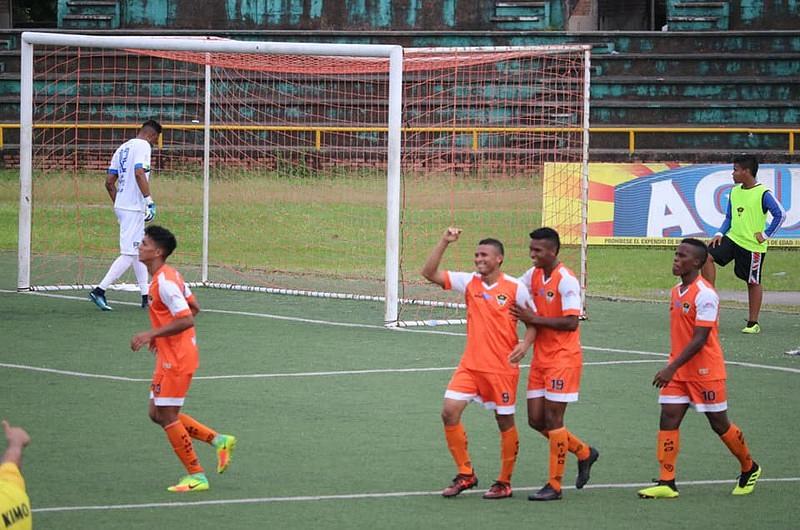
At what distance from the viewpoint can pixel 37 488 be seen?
786cm

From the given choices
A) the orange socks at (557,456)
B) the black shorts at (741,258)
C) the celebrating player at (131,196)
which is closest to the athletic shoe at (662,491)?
the orange socks at (557,456)

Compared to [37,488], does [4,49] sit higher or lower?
higher

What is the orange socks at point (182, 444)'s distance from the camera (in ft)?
25.7

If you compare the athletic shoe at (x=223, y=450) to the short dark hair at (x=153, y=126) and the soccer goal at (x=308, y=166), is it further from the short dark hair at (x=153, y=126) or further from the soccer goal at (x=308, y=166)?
the short dark hair at (x=153, y=126)

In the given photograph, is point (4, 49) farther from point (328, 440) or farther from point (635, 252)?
point (328, 440)

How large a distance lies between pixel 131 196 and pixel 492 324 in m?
8.20

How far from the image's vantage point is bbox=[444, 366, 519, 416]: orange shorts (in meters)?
7.76

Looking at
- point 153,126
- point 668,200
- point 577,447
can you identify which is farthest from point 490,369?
point 668,200

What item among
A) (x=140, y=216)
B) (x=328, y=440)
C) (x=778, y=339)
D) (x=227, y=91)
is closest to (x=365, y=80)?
(x=227, y=91)

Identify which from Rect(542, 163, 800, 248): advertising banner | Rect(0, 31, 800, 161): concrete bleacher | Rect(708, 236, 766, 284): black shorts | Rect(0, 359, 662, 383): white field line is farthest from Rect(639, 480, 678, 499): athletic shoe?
Rect(0, 31, 800, 161): concrete bleacher

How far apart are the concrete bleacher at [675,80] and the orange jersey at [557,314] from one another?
20.4 m

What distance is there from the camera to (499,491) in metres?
7.79

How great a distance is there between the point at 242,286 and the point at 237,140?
7.63 meters

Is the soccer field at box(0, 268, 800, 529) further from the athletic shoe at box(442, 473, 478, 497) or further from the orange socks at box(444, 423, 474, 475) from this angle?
the orange socks at box(444, 423, 474, 475)
